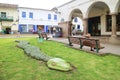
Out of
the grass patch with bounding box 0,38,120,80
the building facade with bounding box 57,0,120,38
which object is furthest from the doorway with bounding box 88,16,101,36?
the grass patch with bounding box 0,38,120,80

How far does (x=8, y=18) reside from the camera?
1411 inches

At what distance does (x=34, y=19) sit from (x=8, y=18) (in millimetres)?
6361

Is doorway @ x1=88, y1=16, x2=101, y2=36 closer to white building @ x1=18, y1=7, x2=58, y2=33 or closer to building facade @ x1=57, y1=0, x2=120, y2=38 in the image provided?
building facade @ x1=57, y1=0, x2=120, y2=38

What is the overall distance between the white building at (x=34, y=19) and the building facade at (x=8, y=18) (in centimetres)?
117

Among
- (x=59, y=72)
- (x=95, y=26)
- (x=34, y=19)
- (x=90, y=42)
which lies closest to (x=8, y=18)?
(x=34, y=19)

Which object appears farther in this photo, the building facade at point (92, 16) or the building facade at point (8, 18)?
the building facade at point (8, 18)

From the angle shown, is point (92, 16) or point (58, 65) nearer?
point (58, 65)

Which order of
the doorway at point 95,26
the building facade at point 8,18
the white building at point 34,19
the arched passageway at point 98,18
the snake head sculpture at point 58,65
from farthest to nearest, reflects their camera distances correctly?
the white building at point 34,19, the building facade at point 8,18, the doorway at point 95,26, the arched passageway at point 98,18, the snake head sculpture at point 58,65

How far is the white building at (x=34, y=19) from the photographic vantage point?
3728 centimetres

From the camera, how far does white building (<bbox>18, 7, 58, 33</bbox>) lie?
3728 centimetres

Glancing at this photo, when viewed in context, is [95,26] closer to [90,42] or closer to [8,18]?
[90,42]

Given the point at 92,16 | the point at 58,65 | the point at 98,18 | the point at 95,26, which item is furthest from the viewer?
the point at 95,26

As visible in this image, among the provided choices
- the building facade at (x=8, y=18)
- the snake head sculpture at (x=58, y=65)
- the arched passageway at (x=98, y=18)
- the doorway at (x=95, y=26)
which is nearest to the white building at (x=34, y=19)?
the building facade at (x=8, y=18)

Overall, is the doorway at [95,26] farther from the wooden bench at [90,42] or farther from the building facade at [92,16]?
the wooden bench at [90,42]
